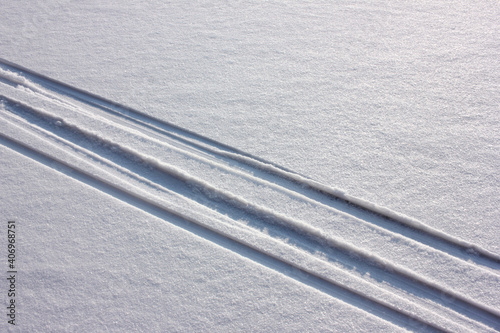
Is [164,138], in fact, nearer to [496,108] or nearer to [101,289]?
[101,289]

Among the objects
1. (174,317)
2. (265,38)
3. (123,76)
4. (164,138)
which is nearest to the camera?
(174,317)

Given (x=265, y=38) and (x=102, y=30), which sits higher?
(x=265, y=38)

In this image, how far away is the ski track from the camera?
3.52ft

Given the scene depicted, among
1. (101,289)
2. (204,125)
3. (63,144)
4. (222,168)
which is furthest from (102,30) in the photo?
(101,289)

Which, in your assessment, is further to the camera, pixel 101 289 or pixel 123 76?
pixel 123 76

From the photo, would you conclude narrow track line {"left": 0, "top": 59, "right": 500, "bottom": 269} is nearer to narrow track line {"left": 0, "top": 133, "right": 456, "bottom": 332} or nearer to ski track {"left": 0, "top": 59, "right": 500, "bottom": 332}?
ski track {"left": 0, "top": 59, "right": 500, "bottom": 332}

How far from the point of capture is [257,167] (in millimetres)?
1375

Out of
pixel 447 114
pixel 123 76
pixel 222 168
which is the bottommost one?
pixel 222 168

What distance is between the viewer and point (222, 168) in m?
1.37

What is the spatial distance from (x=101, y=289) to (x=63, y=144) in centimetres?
70

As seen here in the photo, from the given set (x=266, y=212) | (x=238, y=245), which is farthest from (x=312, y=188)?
(x=238, y=245)

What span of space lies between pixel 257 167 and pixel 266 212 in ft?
0.69

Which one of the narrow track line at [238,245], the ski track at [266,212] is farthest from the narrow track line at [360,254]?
the narrow track line at [238,245]

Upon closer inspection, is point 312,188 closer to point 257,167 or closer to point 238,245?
point 257,167
